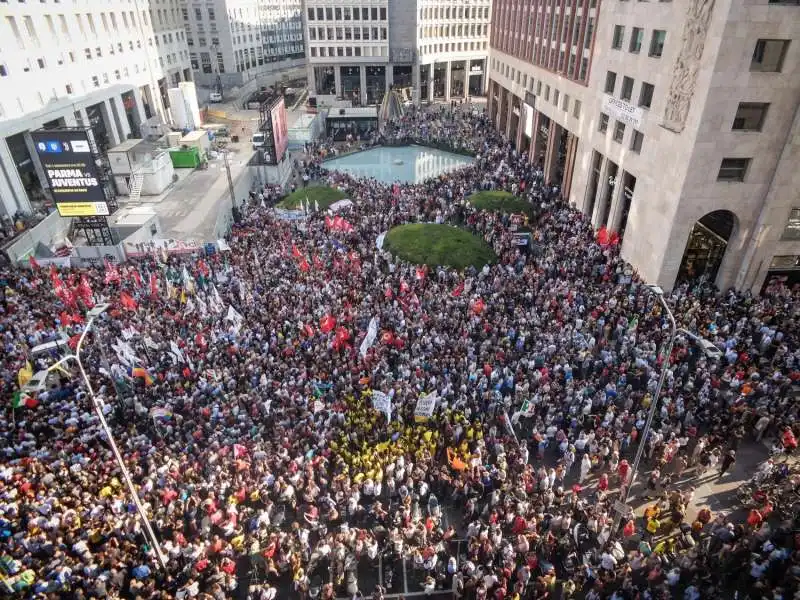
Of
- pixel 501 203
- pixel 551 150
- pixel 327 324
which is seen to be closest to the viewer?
pixel 327 324

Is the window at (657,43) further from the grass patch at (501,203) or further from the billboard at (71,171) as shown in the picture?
the billboard at (71,171)

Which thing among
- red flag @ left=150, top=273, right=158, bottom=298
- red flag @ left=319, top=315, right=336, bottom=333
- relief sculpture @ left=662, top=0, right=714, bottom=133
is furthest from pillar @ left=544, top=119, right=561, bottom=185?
red flag @ left=150, top=273, right=158, bottom=298

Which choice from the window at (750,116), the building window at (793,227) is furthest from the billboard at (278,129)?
the building window at (793,227)

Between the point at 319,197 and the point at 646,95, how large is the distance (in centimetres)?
2227

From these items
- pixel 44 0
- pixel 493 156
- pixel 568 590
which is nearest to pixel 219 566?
pixel 568 590

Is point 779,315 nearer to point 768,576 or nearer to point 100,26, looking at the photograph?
point 768,576

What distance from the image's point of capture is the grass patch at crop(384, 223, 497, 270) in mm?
29750

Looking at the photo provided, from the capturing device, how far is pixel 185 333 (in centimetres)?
2305

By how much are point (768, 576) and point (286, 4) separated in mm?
126436

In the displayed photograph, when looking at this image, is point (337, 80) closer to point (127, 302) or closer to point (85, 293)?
point (85, 293)

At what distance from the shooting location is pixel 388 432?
17.7 metres

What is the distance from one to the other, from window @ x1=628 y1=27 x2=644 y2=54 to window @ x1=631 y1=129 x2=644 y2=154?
470cm

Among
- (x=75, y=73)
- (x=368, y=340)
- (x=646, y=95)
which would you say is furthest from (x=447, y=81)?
(x=368, y=340)

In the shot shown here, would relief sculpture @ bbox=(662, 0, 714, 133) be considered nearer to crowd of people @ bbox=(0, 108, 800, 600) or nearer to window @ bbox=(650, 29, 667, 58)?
window @ bbox=(650, 29, 667, 58)
